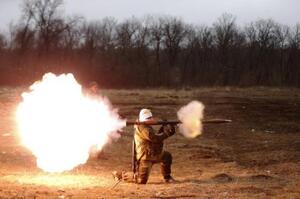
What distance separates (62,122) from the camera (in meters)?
15.6

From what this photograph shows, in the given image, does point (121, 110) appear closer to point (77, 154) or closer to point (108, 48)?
point (77, 154)

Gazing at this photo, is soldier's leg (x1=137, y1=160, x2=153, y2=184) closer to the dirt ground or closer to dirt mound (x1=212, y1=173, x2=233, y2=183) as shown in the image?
the dirt ground

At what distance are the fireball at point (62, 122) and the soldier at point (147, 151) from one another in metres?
1.38

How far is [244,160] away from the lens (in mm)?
19672

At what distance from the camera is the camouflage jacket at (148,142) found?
1385cm

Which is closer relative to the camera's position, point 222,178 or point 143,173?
point 143,173

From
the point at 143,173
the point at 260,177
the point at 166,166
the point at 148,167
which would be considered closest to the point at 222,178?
the point at 260,177

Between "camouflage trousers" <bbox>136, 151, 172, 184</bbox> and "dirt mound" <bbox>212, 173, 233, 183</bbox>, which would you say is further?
"dirt mound" <bbox>212, 173, 233, 183</bbox>

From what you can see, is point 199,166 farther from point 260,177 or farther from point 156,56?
point 156,56

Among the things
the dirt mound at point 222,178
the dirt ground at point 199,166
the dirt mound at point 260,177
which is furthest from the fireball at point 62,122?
the dirt mound at point 260,177

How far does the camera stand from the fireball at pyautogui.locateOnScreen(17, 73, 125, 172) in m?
15.6

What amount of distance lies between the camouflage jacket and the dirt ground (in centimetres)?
67

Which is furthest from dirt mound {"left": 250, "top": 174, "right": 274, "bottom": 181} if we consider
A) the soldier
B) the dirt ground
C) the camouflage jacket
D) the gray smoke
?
the camouflage jacket

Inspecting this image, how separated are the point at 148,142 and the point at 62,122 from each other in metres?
2.71
